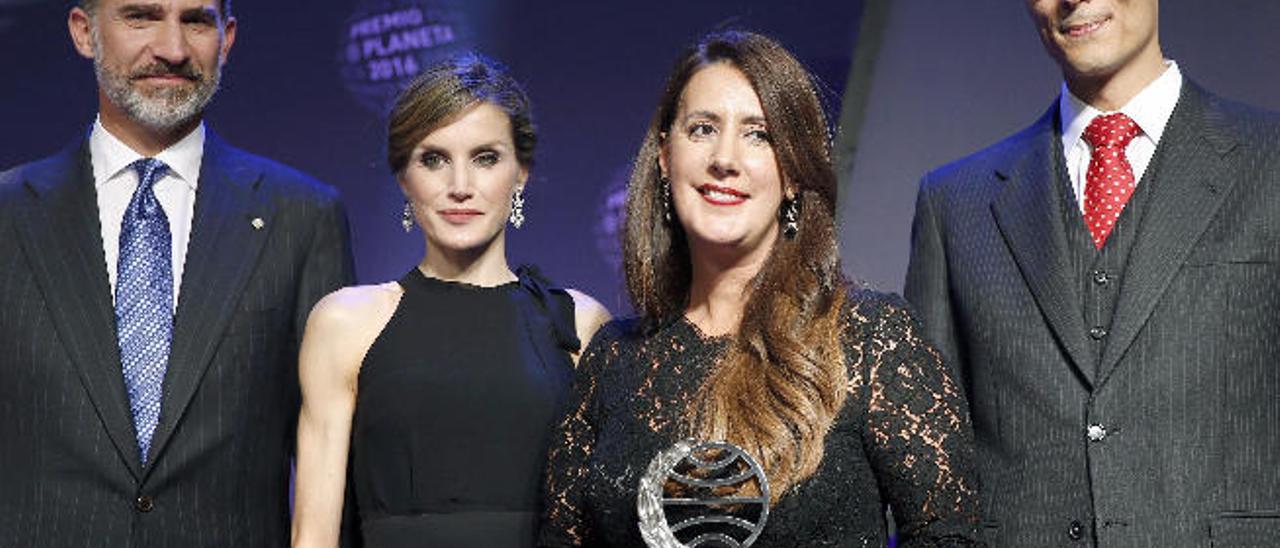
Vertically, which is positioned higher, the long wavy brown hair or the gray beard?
the gray beard

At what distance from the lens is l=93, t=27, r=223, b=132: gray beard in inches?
125

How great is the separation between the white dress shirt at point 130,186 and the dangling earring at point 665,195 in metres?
1.05

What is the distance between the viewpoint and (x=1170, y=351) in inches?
98.6

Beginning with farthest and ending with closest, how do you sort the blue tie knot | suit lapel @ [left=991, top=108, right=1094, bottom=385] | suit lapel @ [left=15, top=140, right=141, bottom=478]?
the blue tie knot < suit lapel @ [left=15, top=140, right=141, bottom=478] < suit lapel @ [left=991, top=108, right=1094, bottom=385]

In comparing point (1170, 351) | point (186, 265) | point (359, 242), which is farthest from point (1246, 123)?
point (359, 242)

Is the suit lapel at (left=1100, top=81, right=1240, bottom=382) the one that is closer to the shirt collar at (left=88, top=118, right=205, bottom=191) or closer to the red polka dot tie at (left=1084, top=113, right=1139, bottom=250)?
the red polka dot tie at (left=1084, top=113, right=1139, bottom=250)

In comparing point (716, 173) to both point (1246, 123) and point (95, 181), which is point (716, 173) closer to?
point (1246, 123)

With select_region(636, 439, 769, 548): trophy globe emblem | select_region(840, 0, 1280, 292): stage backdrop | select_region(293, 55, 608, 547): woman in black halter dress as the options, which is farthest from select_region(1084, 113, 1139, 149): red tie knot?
select_region(840, 0, 1280, 292): stage backdrop

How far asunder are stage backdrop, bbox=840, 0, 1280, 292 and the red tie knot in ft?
5.27

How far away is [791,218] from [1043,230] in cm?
46

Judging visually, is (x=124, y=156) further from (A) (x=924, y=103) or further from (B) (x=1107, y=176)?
(A) (x=924, y=103)

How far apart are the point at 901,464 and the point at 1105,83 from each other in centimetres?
79

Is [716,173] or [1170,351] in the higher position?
[716,173]

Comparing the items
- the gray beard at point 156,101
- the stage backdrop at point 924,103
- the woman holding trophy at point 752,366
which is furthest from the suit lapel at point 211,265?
the stage backdrop at point 924,103
